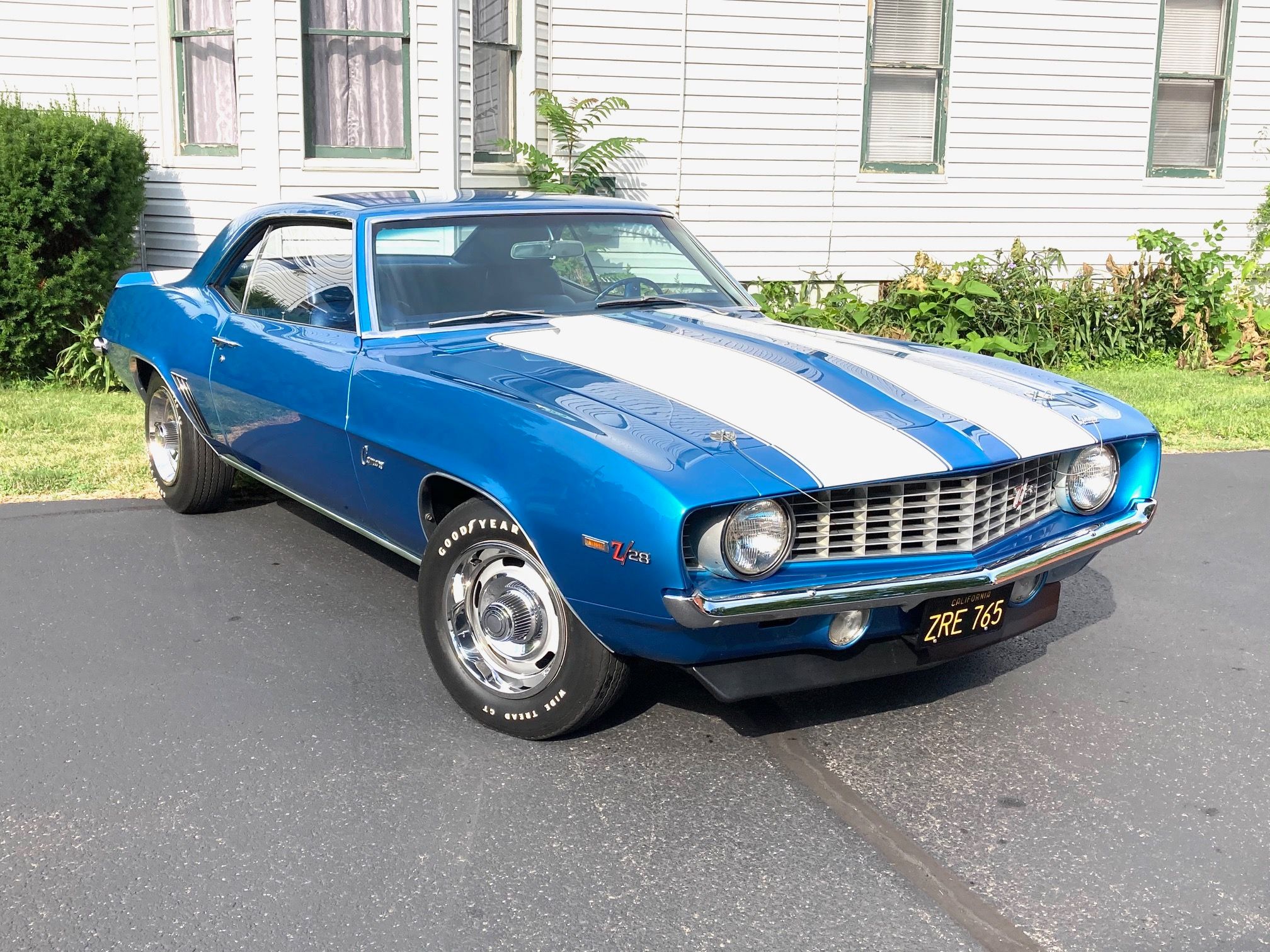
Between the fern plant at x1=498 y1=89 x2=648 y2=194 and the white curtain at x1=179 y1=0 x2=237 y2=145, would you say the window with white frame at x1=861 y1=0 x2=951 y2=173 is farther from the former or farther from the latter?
the white curtain at x1=179 y1=0 x2=237 y2=145

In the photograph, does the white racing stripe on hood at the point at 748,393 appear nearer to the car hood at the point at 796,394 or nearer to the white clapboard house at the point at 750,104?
the car hood at the point at 796,394

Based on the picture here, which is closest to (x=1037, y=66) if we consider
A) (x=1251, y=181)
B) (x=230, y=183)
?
(x=1251, y=181)

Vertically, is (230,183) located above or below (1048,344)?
above

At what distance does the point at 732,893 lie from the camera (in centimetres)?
286

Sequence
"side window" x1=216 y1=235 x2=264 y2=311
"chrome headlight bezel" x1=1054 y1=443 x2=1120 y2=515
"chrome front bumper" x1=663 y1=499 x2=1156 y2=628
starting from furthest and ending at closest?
"side window" x1=216 y1=235 x2=264 y2=311 < "chrome headlight bezel" x1=1054 y1=443 x2=1120 y2=515 < "chrome front bumper" x1=663 y1=499 x2=1156 y2=628

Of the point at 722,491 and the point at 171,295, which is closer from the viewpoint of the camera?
the point at 722,491

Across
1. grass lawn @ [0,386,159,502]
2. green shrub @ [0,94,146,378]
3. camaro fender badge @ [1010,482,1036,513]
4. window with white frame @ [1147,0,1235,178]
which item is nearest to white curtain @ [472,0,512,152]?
green shrub @ [0,94,146,378]

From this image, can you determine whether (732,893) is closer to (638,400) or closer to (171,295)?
(638,400)

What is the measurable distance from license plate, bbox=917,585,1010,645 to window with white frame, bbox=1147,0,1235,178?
9352mm

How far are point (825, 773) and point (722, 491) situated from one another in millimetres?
946

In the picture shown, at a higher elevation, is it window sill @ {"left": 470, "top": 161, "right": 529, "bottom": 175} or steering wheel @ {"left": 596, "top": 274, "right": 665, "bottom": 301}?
window sill @ {"left": 470, "top": 161, "right": 529, "bottom": 175}

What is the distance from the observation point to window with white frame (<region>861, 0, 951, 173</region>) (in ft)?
35.4

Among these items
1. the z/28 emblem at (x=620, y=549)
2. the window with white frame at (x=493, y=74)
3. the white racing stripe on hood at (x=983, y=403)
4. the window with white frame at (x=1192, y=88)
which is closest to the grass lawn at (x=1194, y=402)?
the window with white frame at (x=1192, y=88)

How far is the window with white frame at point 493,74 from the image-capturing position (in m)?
9.45
